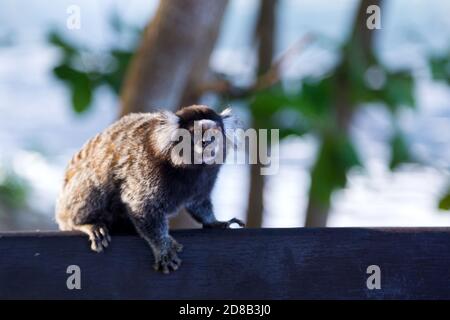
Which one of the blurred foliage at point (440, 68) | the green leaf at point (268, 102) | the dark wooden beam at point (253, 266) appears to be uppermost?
the blurred foliage at point (440, 68)

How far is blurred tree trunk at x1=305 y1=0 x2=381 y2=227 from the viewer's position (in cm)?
459

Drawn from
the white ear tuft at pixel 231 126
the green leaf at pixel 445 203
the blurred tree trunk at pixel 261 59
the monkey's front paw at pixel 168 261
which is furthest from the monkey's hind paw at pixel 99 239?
the blurred tree trunk at pixel 261 59

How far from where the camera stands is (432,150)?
16.5 feet

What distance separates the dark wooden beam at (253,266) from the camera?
8.60 ft

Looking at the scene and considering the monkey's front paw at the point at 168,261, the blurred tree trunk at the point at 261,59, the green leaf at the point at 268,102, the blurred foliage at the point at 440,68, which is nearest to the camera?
the monkey's front paw at the point at 168,261

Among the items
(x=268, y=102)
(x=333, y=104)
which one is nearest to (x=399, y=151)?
(x=333, y=104)

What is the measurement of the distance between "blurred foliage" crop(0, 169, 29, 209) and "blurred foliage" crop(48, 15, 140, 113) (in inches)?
70.7

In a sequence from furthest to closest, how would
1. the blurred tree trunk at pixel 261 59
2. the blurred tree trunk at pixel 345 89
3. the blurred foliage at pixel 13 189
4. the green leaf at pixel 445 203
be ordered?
the blurred foliage at pixel 13 189, the blurred tree trunk at pixel 261 59, the blurred tree trunk at pixel 345 89, the green leaf at pixel 445 203

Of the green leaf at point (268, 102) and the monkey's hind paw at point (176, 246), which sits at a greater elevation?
the green leaf at point (268, 102)

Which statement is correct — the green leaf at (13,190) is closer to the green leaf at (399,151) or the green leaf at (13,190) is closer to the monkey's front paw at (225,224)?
the green leaf at (399,151)

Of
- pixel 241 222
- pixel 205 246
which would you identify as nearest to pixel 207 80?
pixel 241 222

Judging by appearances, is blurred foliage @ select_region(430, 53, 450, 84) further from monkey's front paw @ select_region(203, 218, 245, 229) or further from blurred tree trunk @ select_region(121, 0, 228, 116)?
monkey's front paw @ select_region(203, 218, 245, 229)

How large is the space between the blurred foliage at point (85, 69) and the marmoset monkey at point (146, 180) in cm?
128

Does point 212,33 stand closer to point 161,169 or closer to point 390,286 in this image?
point 161,169
